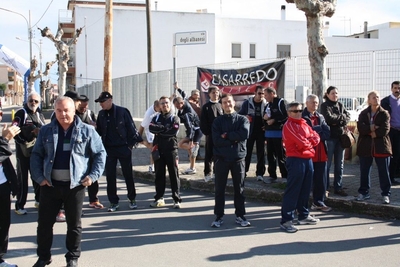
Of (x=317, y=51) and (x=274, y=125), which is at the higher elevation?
(x=317, y=51)

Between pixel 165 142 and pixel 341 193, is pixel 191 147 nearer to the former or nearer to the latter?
pixel 165 142

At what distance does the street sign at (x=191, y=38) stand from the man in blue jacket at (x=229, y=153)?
221 inches

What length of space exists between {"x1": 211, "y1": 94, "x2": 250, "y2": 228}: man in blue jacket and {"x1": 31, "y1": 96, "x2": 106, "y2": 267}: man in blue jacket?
2.16m

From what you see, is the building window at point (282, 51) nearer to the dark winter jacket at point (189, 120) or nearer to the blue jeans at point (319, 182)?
the dark winter jacket at point (189, 120)

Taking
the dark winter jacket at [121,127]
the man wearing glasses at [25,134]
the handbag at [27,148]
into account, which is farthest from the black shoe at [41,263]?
the dark winter jacket at [121,127]

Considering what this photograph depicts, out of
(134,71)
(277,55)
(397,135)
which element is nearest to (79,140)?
(397,135)

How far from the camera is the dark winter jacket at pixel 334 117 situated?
25.0 feet

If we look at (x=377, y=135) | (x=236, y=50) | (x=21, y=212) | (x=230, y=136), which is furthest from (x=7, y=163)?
(x=236, y=50)

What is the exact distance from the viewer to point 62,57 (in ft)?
84.5

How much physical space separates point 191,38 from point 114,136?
5.27 meters

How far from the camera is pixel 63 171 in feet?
16.1

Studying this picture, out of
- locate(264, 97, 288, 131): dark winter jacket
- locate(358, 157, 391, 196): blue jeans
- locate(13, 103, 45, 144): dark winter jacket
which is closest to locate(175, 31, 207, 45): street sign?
locate(264, 97, 288, 131): dark winter jacket

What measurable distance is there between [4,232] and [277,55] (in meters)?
40.4

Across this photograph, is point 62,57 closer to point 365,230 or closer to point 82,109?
point 82,109
